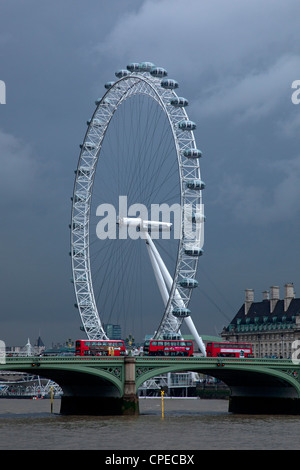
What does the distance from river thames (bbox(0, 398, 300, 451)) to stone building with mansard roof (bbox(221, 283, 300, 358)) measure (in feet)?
236

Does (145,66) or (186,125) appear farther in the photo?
(145,66)

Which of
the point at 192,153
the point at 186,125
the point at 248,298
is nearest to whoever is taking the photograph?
the point at 192,153

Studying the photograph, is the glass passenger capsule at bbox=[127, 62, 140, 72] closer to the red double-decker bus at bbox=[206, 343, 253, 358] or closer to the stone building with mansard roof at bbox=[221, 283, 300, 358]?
the red double-decker bus at bbox=[206, 343, 253, 358]

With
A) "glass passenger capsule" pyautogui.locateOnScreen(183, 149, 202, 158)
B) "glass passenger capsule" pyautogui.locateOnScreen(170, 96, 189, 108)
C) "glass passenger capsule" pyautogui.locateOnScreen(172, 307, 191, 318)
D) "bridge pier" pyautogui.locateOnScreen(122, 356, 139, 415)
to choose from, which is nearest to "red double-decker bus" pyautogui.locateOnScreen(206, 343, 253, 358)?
"glass passenger capsule" pyautogui.locateOnScreen(172, 307, 191, 318)

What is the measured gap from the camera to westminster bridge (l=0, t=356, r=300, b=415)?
2368 inches

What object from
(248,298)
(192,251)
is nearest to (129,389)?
(192,251)

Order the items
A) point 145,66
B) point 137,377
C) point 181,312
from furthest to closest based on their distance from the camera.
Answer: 1. point 145,66
2. point 181,312
3. point 137,377

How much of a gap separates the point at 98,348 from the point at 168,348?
212 inches

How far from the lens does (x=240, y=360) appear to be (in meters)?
66.7

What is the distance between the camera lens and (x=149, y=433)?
47500mm

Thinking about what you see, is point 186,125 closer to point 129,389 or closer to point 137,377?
point 137,377

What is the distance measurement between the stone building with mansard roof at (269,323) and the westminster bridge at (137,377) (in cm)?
5966

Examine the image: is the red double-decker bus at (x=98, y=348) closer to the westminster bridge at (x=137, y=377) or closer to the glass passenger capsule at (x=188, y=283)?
the westminster bridge at (x=137, y=377)

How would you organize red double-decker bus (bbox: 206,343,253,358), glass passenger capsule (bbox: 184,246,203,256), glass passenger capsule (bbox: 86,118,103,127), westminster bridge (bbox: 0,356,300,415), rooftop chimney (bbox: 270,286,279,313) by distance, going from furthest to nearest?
rooftop chimney (bbox: 270,286,279,313) → glass passenger capsule (bbox: 86,118,103,127) → red double-decker bus (bbox: 206,343,253,358) → glass passenger capsule (bbox: 184,246,203,256) → westminster bridge (bbox: 0,356,300,415)
